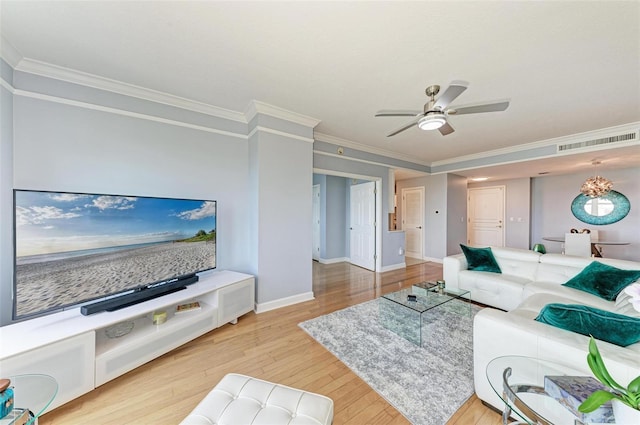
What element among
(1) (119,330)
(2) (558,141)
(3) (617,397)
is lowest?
(1) (119,330)

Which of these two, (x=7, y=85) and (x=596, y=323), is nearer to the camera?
(x=596, y=323)

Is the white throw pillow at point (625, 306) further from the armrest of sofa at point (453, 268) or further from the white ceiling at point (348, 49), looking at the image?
the white ceiling at point (348, 49)

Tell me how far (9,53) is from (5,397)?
2509 mm

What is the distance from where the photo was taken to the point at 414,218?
249 inches

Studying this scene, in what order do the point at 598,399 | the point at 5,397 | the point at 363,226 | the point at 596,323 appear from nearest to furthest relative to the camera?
1. the point at 598,399
2. the point at 5,397
3. the point at 596,323
4. the point at 363,226

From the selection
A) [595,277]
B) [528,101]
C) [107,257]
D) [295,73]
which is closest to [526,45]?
[528,101]

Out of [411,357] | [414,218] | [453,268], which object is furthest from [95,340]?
[414,218]

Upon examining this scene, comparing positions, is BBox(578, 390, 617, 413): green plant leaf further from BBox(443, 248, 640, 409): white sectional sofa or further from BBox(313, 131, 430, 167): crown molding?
BBox(313, 131, 430, 167): crown molding

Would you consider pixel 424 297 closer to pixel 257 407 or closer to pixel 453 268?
pixel 453 268

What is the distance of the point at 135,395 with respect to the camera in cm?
157

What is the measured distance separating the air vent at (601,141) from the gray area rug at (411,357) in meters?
3.28

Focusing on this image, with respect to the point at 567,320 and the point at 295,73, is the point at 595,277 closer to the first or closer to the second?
the point at 567,320

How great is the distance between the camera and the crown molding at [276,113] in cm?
272

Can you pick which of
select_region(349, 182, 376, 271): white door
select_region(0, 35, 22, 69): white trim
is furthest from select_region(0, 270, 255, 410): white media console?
select_region(349, 182, 376, 271): white door
